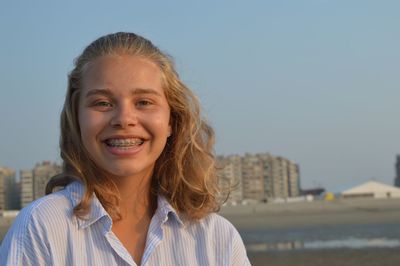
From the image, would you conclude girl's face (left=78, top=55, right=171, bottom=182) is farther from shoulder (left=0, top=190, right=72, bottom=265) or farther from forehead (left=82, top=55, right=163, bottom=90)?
shoulder (left=0, top=190, right=72, bottom=265)

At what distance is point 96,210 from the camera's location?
7.14 ft

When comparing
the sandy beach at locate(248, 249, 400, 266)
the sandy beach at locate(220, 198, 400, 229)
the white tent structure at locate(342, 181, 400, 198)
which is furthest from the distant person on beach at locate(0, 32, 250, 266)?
the white tent structure at locate(342, 181, 400, 198)

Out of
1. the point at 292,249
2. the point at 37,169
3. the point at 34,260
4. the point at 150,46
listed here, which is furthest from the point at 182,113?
the point at 37,169

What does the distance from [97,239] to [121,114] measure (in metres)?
0.47

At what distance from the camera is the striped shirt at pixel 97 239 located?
6.59 ft

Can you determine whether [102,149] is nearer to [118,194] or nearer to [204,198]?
[118,194]

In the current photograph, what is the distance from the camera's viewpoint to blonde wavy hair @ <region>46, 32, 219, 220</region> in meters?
2.32

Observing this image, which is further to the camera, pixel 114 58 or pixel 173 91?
pixel 173 91

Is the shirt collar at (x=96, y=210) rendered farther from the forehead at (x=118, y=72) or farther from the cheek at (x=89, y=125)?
the forehead at (x=118, y=72)

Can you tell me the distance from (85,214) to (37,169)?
14591cm

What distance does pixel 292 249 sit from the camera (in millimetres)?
16125

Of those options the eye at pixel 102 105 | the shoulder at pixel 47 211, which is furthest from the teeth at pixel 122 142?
the shoulder at pixel 47 211

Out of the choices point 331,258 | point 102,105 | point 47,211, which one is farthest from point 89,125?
point 331,258

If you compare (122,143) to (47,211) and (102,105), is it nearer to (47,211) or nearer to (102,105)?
(102,105)
